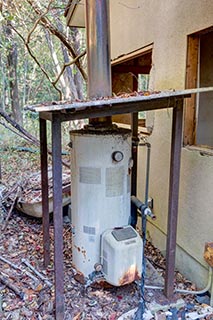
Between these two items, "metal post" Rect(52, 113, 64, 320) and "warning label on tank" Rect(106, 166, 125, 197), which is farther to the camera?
"warning label on tank" Rect(106, 166, 125, 197)

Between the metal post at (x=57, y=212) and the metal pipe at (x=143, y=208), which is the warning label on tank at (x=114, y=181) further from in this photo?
the metal post at (x=57, y=212)

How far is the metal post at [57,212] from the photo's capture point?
7.76 ft

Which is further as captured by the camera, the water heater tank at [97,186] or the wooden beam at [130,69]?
the wooden beam at [130,69]

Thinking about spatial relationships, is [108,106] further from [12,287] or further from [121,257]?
[12,287]

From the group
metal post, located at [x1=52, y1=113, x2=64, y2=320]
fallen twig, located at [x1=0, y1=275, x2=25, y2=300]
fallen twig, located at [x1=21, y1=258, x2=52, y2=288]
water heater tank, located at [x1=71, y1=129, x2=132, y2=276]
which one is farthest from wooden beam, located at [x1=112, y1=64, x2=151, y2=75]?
fallen twig, located at [x1=0, y1=275, x2=25, y2=300]

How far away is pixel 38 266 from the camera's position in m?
3.33

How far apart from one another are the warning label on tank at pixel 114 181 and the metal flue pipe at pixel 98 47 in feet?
2.19

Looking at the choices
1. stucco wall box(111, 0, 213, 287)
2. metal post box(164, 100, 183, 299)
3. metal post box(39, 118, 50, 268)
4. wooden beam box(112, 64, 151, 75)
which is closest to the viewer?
metal post box(164, 100, 183, 299)

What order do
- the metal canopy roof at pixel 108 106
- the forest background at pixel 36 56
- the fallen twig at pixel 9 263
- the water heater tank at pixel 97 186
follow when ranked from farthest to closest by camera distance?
the forest background at pixel 36 56 → the fallen twig at pixel 9 263 → the water heater tank at pixel 97 186 → the metal canopy roof at pixel 108 106

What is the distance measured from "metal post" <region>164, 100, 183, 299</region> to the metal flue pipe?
25.9 inches

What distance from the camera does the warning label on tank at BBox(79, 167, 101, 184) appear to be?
2764 millimetres

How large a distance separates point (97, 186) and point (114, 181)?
16cm

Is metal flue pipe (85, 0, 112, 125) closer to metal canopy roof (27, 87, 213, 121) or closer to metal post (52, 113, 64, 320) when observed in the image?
metal canopy roof (27, 87, 213, 121)

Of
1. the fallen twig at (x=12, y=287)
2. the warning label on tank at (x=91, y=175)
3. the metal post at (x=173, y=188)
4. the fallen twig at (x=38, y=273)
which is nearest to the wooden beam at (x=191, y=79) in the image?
the metal post at (x=173, y=188)
